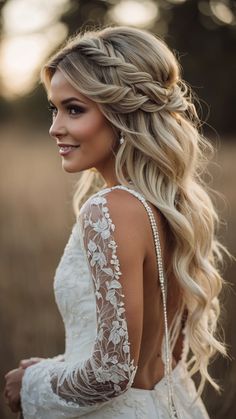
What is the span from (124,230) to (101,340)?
31cm

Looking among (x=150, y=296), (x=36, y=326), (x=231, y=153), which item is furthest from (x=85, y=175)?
(x=231, y=153)

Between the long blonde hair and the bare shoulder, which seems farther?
the long blonde hair

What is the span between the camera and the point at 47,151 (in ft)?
31.1

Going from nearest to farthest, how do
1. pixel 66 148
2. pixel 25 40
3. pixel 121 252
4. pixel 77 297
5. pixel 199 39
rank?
pixel 121 252 → pixel 77 297 → pixel 66 148 → pixel 25 40 → pixel 199 39

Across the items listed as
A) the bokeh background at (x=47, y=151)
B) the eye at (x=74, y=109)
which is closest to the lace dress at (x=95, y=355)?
the eye at (x=74, y=109)

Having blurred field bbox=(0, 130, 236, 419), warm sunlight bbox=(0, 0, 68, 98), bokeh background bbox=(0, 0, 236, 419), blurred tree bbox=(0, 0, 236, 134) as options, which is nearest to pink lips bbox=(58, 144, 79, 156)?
bokeh background bbox=(0, 0, 236, 419)

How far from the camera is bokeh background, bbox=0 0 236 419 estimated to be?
4536 millimetres

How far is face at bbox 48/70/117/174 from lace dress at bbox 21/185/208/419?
0.61 ft

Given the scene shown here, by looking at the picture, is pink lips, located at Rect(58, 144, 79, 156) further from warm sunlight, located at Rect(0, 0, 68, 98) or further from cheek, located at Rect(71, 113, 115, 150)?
warm sunlight, located at Rect(0, 0, 68, 98)

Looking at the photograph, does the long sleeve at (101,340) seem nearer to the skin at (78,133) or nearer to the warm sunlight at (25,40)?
the skin at (78,133)

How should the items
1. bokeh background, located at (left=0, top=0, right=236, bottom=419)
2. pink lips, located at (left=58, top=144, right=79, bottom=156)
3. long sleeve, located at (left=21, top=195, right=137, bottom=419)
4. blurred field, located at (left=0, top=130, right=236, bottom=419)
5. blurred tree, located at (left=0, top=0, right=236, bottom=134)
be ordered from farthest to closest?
1. blurred tree, located at (left=0, top=0, right=236, bottom=134)
2. bokeh background, located at (left=0, top=0, right=236, bottom=419)
3. blurred field, located at (left=0, top=130, right=236, bottom=419)
4. pink lips, located at (left=58, top=144, right=79, bottom=156)
5. long sleeve, located at (left=21, top=195, right=137, bottom=419)

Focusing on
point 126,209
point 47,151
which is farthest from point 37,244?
point 126,209

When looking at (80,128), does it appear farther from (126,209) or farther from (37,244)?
(37,244)

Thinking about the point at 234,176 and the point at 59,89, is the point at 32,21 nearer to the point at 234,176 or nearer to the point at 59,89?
the point at 234,176
